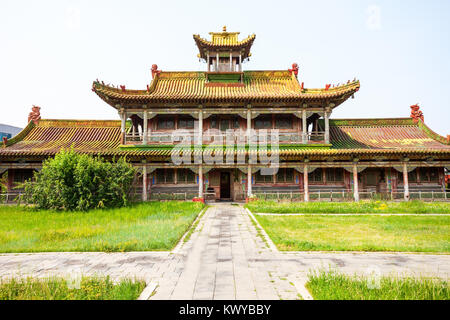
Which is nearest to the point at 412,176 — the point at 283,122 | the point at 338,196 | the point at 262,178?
the point at 338,196

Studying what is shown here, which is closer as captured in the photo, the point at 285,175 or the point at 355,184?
the point at 355,184

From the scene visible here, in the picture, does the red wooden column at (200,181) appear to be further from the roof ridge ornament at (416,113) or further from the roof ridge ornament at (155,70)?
the roof ridge ornament at (416,113)

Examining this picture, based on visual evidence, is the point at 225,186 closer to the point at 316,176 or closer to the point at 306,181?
the point at 306,181

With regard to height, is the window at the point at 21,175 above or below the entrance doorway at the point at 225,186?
above

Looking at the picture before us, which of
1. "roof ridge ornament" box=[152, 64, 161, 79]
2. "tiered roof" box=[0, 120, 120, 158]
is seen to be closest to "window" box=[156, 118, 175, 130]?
"tiered roof" box=[0, 120, 120, 158]

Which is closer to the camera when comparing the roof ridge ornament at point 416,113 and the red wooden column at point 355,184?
the red wooden column at point 355,184

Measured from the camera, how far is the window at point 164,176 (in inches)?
695

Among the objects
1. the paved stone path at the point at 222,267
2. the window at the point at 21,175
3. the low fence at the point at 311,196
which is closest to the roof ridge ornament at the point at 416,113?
the low fence at the point at 311,196

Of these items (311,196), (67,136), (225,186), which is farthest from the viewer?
(225,186)

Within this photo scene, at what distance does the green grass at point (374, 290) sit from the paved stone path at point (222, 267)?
26 centimetres

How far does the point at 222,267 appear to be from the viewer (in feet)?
15.3

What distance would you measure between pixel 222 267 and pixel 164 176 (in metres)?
13.7

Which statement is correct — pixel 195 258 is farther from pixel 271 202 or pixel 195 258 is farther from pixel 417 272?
pixel 271 202
